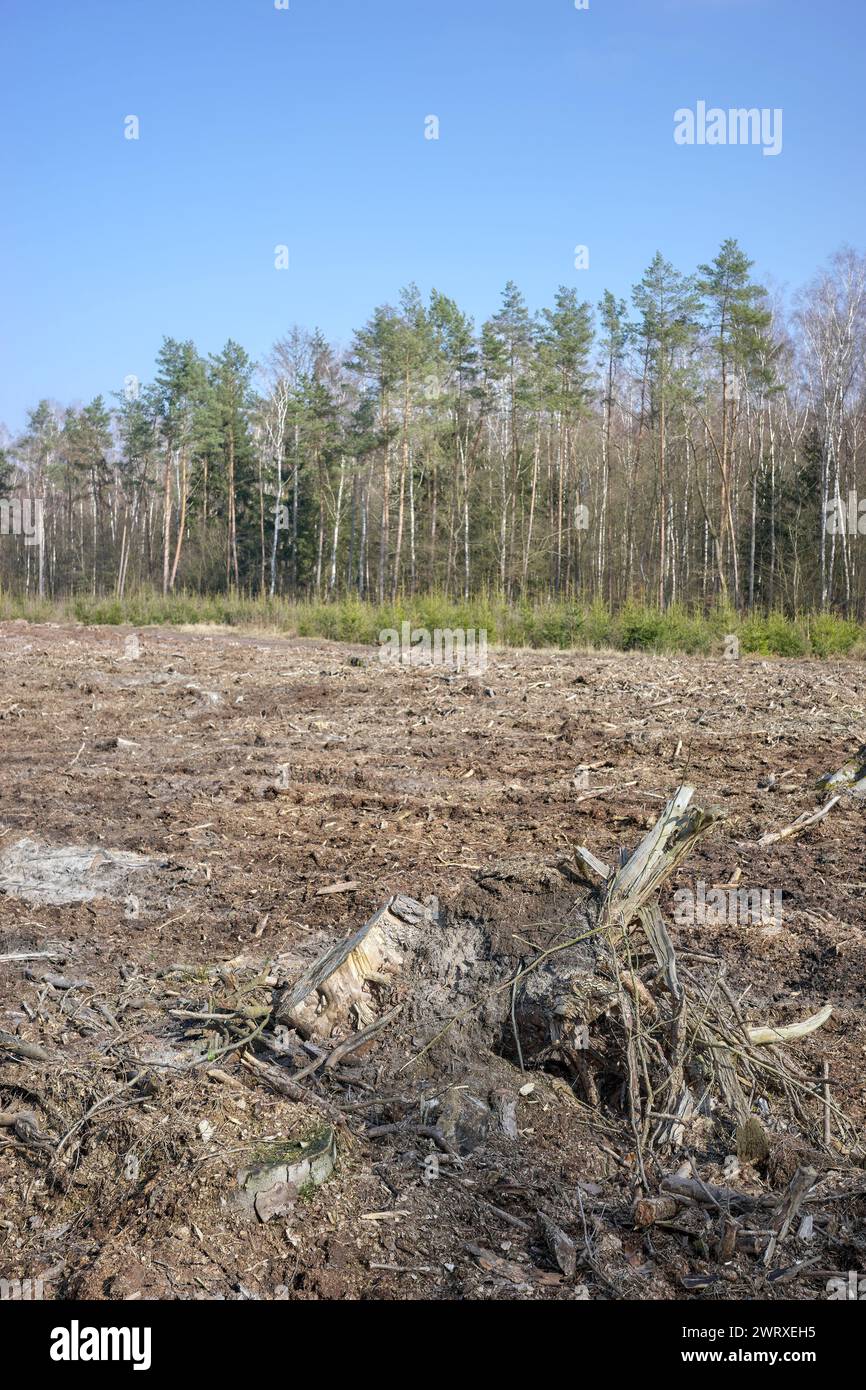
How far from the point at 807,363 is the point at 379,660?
27820 mm

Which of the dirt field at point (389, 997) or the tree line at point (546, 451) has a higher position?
the tree line at point (546, 451)

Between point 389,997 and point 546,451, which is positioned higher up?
point 546,451

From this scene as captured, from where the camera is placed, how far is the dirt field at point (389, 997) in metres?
2.54

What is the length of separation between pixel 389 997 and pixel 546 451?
36152mm

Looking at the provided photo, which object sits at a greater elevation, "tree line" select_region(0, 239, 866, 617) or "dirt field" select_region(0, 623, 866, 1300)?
"tree line" select_region(0, 239, 866, 617)

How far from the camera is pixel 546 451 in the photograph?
38094 mm

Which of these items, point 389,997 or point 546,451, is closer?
point 389,997

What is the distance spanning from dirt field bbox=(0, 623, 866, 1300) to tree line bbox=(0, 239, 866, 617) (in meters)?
21.7

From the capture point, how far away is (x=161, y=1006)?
3736 millimetres

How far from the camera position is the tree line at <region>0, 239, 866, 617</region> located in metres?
30.3

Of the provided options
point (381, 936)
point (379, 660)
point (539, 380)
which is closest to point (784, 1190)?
point (381, 936)

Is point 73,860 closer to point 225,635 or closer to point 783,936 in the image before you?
point 783,936

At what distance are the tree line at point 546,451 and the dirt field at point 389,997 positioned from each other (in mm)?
21738

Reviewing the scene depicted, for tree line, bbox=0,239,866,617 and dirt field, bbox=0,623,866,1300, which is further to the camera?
tree line, bbox=0,239,866,617
